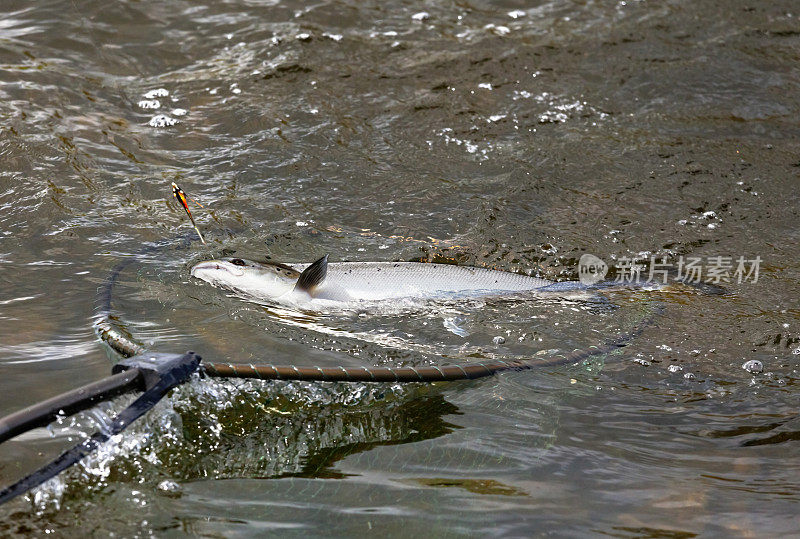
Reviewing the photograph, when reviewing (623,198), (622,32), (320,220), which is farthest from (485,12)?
(320,220)

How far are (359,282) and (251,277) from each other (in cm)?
65

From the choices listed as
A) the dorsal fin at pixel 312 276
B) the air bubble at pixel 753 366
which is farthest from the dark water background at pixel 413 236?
the dorsal fin at pixel 312 276

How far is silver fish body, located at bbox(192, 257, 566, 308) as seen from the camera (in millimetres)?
4672

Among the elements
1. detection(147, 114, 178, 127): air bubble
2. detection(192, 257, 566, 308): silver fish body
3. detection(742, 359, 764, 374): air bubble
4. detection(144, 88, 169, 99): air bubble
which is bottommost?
detection(742, 359, 764, 374): air bubble

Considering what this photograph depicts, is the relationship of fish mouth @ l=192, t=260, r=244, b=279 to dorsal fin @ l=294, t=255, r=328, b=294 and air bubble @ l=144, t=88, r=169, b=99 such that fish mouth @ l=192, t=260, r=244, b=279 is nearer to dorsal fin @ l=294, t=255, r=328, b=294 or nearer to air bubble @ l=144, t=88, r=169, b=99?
dorsal fin @ l=294, t=255, r=328, b=294

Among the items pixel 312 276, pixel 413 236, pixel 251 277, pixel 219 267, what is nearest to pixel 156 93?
pixel 413 236

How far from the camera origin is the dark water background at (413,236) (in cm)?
298

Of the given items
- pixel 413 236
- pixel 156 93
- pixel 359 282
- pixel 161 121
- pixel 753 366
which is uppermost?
pixel 156 93

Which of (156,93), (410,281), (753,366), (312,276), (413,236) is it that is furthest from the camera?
(156,93)

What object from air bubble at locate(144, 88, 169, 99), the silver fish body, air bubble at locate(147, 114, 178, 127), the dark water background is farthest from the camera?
air bubble at locate(144, 88, 169, 99)

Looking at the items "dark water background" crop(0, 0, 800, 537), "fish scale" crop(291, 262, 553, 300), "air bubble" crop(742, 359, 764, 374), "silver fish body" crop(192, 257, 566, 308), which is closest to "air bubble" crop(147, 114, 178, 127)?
"dark water background" crop(0, 0, 800, 537)

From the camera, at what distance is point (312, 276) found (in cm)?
459

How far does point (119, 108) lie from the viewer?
7414 millimetres

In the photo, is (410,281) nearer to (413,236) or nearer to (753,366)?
(413,236)
